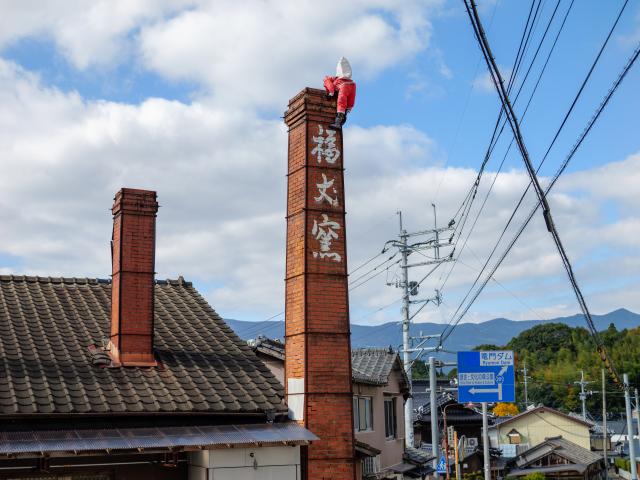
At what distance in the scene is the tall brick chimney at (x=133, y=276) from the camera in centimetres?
1509

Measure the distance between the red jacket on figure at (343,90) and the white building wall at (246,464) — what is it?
23.3 feet

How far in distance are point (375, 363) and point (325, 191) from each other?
1636 centimetres

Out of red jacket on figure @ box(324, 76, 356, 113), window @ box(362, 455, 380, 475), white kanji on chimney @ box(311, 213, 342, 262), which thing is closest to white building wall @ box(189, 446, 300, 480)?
white kanji on chimney @ box(311, 213, 342, 262)

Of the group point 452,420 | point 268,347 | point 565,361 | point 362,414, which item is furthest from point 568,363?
point 268,347

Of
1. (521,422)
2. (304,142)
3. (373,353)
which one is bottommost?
(521,422)

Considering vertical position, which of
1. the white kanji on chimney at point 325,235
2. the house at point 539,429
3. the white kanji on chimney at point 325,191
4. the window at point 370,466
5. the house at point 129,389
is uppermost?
the white kanji on chimney at point 325,191

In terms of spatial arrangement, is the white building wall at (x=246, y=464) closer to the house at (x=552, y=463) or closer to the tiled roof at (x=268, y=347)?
the tiled roof at (x=268, y=347)

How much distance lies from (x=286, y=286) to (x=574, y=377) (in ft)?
333

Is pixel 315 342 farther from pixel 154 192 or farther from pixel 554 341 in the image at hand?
pixel 554 341

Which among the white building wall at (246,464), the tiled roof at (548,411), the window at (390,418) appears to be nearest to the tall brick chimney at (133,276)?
the white building wall at (246,464)

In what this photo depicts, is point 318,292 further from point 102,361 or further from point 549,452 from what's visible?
point 549,452

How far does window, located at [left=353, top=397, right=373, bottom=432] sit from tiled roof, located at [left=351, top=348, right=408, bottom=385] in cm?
85

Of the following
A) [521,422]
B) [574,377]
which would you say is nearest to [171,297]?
[521,422]

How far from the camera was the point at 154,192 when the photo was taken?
16.2 metres
